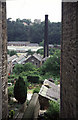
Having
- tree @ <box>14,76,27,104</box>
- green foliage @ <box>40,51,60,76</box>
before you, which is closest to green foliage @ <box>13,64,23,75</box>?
green foliage @ <box>40,51,60,76</box>

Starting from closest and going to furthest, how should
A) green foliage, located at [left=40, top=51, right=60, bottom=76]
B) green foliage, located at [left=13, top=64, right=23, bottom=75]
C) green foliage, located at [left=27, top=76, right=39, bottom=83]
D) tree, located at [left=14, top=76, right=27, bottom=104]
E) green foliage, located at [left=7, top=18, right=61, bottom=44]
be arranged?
tree, located at [left=14, top=76, right=27, bottom=104] → green foliage, located at [left=27, top=76, right=39, bottom=83] → green foliage, located at [left=40, top=51, right=60, bottom=76] → green foliage, located at [left=13, top=64, right=23, bottom=75] → green foliage, located at [left=7, top=18, right=61, bottom=44]

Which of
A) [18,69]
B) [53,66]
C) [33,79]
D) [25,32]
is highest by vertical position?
[25,32]

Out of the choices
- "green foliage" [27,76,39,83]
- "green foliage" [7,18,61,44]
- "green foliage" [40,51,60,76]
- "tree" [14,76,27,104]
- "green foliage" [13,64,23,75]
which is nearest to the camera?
"tree" [14,76,27,104]

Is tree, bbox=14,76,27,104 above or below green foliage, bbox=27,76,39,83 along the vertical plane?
above

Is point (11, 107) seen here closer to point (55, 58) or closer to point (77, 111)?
point (77, 111)

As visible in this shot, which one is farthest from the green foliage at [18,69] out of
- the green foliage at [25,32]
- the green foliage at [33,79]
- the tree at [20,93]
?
the green foliage at [25,32]

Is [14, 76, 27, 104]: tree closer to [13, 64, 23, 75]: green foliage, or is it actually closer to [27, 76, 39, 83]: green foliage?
[27, 76, 39, 83]: green foliage

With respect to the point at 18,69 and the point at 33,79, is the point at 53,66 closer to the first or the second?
the point at 33,79

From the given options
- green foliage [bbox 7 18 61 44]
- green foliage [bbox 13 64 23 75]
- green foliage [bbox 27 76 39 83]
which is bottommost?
green foliage [bbox 27 76 39 83]

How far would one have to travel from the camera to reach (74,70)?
3219 mm

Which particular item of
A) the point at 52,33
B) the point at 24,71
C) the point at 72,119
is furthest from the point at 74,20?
the point at 52,33

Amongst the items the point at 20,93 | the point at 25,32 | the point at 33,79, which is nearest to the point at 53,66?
the point at 33,79

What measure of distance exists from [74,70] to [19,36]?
60725 mm

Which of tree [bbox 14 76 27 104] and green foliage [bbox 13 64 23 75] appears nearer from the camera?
tree [bbox 14 76 27 104]
